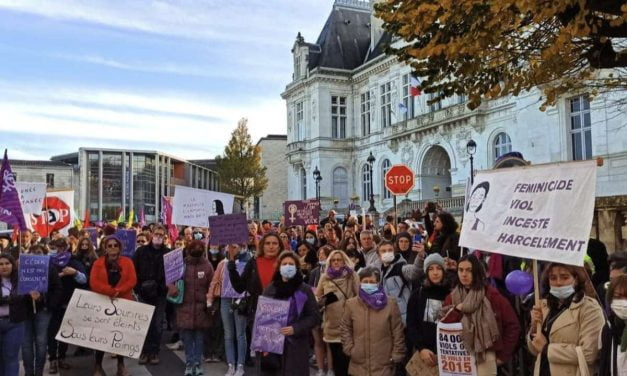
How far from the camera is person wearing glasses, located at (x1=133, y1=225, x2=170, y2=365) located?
9.03m

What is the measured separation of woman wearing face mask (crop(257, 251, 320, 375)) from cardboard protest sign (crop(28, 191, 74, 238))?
10.6 m

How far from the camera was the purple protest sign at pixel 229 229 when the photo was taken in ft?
26.8

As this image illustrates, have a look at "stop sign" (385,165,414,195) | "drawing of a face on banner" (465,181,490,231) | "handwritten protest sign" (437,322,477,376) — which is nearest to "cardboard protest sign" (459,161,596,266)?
"drawing of a face on banner" (465,181,490,231)

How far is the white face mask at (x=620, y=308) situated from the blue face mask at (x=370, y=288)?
2.51 meters

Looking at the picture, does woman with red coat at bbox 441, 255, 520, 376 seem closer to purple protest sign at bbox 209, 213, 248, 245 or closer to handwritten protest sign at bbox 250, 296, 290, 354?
handwritten protest sign at bbox 250, 296, 290, 354

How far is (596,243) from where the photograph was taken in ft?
23.8

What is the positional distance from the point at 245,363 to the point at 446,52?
540 cm

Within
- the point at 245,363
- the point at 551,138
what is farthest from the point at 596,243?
the point at 551,138

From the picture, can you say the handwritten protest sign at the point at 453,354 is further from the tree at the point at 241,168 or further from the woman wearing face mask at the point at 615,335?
the tree at the point at 241,168

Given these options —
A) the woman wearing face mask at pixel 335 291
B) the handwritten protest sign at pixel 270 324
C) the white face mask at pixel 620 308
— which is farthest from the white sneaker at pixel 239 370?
the white face mask at pixel 620 308

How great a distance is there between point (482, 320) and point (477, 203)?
107cm

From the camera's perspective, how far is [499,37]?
24.7 ft

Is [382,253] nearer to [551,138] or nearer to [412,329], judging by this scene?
[412,329]

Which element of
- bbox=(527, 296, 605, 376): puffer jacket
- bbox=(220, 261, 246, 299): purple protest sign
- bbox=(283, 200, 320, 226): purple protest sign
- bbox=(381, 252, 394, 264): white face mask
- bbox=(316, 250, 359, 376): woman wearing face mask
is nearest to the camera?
bbox=(527, 296, 605, 376): puffer jacket
